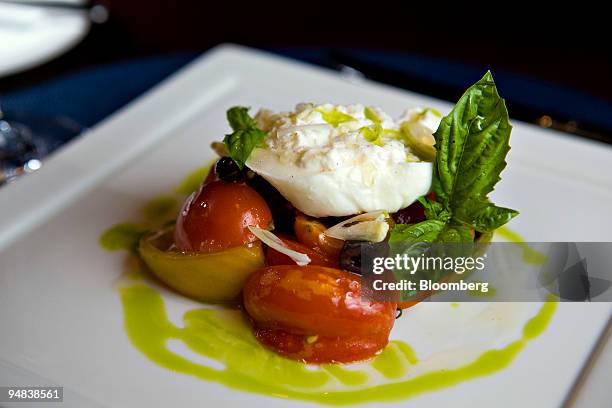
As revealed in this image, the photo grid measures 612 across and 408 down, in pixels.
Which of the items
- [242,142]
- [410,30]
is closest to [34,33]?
[242,142]

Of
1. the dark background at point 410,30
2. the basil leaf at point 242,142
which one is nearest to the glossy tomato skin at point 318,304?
the basil leaf at point 242,142

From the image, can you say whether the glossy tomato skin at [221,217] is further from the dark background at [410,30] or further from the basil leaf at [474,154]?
the dark background at [410,30]

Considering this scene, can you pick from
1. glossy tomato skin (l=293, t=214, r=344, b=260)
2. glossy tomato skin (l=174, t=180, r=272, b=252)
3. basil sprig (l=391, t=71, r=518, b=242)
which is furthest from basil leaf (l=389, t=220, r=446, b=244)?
glossy tomato skin (l=174, t=180, r=272, b=252)

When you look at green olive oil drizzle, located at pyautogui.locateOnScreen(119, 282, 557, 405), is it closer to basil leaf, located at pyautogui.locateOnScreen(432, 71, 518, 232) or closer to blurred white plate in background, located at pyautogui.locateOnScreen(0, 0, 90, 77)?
basil leaf, located at pyautogui.locateOnScreen(432, 71, 518, 232)

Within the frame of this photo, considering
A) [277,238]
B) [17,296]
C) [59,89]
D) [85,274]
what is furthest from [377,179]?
[59,89]

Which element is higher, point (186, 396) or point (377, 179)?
point (377, 179)

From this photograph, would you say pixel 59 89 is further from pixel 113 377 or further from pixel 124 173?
pixel 113 377

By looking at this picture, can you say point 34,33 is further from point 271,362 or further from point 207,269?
point 271,362
